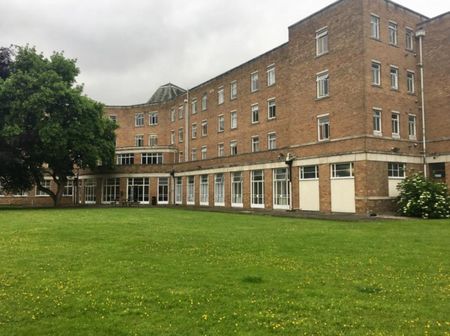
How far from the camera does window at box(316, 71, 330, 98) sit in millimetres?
29312

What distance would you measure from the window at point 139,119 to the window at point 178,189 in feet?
52.5

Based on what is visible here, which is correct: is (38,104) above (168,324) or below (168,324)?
above

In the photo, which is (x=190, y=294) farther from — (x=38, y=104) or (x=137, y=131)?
(x=137, y=131)

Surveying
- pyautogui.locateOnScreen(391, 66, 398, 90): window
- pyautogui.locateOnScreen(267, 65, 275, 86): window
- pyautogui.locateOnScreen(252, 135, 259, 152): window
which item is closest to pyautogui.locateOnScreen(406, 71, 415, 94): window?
pyautogui.locateOnScreen(391, 66, 398, 90): window

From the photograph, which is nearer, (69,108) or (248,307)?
(248,307)

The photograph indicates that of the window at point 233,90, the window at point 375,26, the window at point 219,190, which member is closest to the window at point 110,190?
the window at point 219,190

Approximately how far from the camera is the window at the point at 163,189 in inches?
1949

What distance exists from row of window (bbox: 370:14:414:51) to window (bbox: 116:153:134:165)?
119ft

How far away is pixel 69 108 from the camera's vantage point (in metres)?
36.6

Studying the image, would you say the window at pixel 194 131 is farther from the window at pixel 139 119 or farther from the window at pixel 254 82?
the window at pixel 254 82

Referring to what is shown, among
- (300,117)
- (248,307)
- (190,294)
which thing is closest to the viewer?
(248,307)

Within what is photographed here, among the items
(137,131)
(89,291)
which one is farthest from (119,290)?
(137,131)

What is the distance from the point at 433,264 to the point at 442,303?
10.5 ft

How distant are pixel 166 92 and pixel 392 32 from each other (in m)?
40.4
